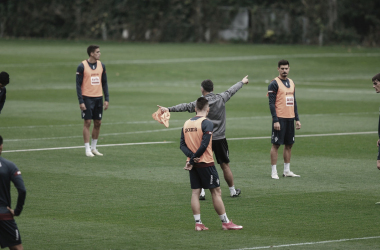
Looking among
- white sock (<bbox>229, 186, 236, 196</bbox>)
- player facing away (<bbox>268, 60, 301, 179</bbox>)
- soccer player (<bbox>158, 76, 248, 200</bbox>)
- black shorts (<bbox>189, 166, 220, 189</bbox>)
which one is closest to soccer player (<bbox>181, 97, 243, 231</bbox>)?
black shorts (<bbox>189, 166, 220, 189</bbox>)

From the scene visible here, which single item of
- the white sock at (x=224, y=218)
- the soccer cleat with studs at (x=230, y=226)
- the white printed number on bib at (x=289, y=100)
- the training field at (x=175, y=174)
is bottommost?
Answer: the training field at (x=175, y=174)

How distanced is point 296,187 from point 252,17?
50.0 meters

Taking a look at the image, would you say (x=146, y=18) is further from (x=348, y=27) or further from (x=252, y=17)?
(x=348, y=27)

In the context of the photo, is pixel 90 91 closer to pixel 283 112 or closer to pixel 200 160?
pixel 283 112

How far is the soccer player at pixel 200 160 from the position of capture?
931cm

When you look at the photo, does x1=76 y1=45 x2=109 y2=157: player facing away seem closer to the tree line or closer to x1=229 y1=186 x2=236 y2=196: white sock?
x1=229 y1=186 x2=236 y2=196: white sock

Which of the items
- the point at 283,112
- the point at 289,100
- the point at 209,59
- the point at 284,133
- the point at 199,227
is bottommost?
the point at 209,59

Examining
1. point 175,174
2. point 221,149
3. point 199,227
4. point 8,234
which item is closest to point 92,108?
point 175,174

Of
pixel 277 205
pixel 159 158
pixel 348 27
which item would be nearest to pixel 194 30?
pixel 348 27

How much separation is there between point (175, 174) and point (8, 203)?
22.6 feet

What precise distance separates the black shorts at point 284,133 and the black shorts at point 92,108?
478 centimetres

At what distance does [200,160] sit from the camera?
30.8 ft

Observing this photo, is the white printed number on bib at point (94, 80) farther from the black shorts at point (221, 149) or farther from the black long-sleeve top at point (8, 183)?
the black long-sleeve top at point (8, 183)

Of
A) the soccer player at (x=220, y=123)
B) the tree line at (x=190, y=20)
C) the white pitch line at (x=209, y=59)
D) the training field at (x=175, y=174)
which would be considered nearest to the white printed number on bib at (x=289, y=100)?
the training field at (x=175, y=174)
